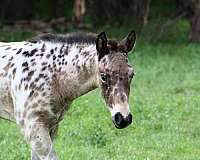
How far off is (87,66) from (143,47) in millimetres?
12175

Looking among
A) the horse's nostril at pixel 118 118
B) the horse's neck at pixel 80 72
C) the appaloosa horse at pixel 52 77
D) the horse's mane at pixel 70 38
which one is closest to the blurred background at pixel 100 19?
the horse's mane at pixel 70 38

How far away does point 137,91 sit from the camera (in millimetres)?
12648

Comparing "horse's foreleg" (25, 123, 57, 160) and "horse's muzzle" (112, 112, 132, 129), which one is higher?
"horse's muzzle" (112, 112, 132, 129)

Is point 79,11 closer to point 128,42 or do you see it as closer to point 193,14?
point 193,14

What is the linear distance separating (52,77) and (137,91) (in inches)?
252

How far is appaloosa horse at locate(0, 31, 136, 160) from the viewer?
19.5 ft

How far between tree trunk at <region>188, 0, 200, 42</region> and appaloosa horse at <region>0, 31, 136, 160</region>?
12339 millimetres

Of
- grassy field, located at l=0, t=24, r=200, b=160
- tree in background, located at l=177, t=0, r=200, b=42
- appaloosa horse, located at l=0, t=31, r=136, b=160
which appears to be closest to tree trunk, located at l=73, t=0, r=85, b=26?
tree in background, located at l=177, t=0, r=200, b=42

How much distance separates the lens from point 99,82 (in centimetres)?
600

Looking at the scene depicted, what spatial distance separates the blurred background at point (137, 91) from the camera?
27.3 feet

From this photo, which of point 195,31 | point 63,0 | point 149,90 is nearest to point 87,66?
point 149,90

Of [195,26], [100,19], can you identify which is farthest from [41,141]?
[100,19]

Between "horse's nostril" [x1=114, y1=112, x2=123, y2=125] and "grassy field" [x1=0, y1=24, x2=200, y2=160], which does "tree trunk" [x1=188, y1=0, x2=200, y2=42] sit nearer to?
"grassy field" [x1=0, y1=24, x2=200, y2=160]

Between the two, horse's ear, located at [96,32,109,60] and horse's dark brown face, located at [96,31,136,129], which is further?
horse's ear, located at [96,32,109,60]
